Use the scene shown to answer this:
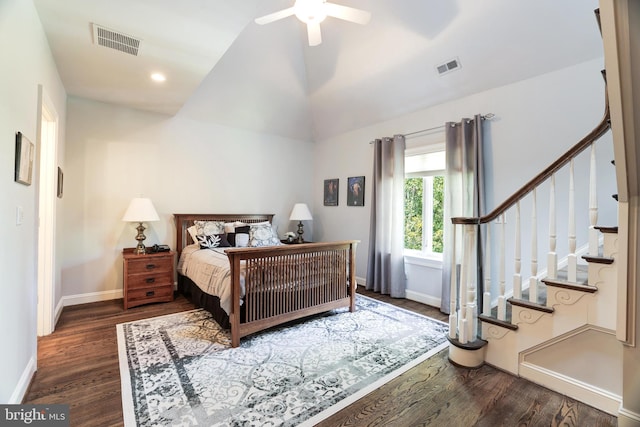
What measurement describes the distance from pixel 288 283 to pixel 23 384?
1.95 meters

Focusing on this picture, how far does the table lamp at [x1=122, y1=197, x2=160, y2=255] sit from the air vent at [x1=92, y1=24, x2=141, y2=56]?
1818 mm

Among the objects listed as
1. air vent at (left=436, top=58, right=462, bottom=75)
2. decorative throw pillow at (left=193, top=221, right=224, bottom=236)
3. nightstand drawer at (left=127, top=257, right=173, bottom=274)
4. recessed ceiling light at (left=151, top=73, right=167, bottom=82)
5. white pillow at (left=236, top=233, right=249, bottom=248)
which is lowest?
nightstand drawer at (left=127, top=257, right=173, bottom=274)

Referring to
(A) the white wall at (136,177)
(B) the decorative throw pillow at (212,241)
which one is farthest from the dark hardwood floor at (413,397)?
(B) the decorative throw pillow at (212,241)

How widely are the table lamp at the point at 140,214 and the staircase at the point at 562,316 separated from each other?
356cm

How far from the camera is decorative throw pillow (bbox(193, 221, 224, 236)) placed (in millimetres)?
4039

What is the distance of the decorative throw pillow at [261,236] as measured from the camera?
4.09 meters

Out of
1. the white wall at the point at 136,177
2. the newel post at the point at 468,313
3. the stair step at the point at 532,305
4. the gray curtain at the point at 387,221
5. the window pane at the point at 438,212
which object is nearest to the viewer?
the stair step at the point at 532,305

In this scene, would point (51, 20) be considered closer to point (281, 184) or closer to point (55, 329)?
point (55, 329)

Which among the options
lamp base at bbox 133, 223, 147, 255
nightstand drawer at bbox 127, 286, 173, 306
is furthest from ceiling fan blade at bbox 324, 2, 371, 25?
nightstand drawer at bbox 127, 286, 173, 306

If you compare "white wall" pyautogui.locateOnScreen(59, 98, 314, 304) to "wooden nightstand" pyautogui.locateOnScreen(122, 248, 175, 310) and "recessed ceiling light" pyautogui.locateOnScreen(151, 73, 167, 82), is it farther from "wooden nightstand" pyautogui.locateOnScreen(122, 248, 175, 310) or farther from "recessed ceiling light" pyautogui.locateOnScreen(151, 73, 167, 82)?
"recessed ceiling light" pyautogui.locateOnScreen(151, 73, 167, 82)

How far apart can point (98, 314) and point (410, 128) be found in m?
4.55

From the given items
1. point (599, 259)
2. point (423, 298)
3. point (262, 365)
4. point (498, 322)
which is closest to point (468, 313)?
point (498, 322)

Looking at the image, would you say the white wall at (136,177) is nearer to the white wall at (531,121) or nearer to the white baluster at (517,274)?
the white wall at (531,121)

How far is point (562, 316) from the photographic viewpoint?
191 centimetres
